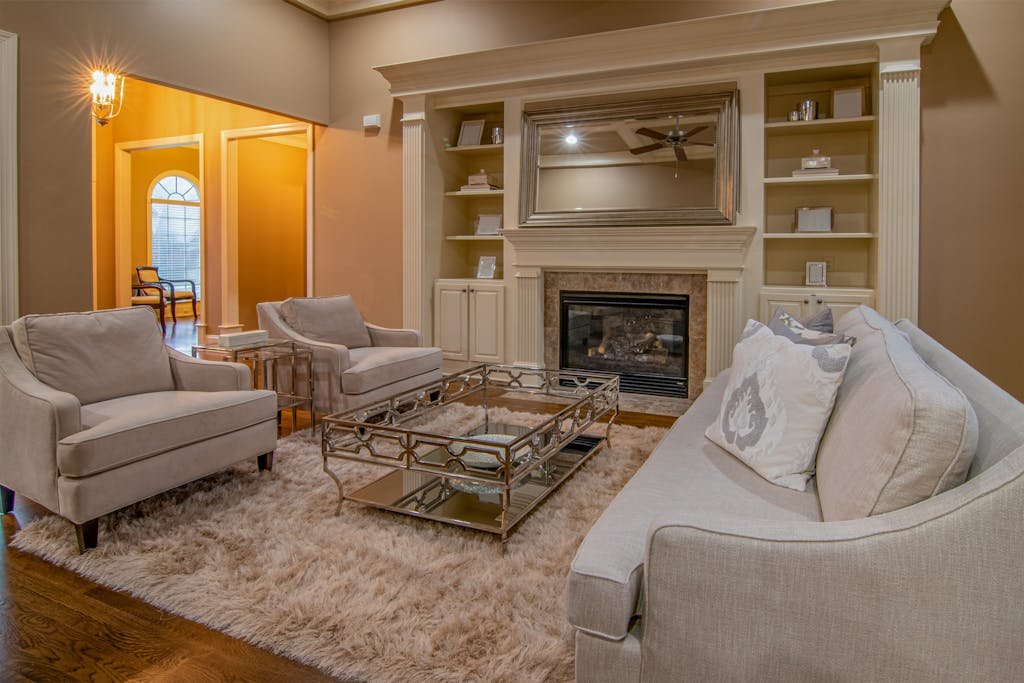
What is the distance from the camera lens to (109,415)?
99.2 inches

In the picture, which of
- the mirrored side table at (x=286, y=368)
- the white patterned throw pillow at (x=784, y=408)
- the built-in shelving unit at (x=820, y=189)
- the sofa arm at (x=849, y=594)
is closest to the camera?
the sofa arm at (x=849, y=594)

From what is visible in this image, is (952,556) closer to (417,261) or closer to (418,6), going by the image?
(417,261)

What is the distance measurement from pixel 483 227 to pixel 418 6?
1.96 meters

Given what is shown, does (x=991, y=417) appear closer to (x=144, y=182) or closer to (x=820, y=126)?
(x=820, y=126)

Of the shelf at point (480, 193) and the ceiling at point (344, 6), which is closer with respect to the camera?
the shelf at point (480, 193)

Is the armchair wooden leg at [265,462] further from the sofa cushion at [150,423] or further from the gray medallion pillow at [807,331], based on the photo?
the gray medallion pillow at [807,331]

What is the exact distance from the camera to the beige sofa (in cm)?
104

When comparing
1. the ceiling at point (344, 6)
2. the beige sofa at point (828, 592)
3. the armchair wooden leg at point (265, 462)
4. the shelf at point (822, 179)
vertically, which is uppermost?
the ceiling at point (344, 6)

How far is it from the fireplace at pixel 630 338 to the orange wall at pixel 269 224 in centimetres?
326

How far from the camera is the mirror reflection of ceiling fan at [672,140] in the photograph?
4.78 meters

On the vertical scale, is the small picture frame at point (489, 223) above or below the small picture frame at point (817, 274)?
→ above

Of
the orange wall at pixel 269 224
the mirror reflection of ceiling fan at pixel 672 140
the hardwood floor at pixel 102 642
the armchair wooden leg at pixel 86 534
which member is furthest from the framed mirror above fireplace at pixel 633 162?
the hardwood floor at pixel 102 642

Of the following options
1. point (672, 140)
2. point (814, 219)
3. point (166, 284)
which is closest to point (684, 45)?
point (672, 140)

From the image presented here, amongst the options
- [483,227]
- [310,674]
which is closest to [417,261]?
[483,227]
